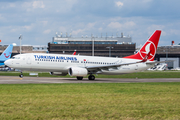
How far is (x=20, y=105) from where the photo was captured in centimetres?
1441

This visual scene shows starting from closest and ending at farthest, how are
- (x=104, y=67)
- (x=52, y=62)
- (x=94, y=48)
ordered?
(x=52, y=62) → (x=104, y=67) → (x=94, y=48)

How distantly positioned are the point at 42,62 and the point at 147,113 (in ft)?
94.8

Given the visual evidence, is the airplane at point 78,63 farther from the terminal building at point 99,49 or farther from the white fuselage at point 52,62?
the terminal building at point 99,49

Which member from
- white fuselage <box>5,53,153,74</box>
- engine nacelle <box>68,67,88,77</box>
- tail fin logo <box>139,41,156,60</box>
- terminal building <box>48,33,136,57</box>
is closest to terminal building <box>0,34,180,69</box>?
terminal building <box>48,33,136,57</box>

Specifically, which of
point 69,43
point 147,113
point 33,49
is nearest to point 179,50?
point 69,43

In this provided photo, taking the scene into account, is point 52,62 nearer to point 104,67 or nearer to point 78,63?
point 78,63

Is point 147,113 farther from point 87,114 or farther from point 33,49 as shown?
point 33,49

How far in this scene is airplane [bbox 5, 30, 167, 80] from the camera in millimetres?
39375

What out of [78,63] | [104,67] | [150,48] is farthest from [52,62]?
[150,48]

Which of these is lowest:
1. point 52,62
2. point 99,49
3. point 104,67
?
point 104,67

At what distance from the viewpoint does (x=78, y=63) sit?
42.6 meters

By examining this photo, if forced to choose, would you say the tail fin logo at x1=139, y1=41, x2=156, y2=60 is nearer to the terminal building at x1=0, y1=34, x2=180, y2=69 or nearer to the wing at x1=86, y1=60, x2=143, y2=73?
the wing at x1=86, y1=60, x2=143, y2=73

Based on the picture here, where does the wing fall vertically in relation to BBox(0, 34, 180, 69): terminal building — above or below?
below

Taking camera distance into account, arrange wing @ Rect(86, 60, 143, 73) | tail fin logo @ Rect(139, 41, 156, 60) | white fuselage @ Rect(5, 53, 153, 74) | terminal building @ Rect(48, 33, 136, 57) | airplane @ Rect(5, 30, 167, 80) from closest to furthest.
A: white fuselage @ Rect(5, 53, 153, 74), airplane @ Rect(5, 30, 167, 80), wing @ Rect(86, 60, 143, 73), tail fin logo @ Rect(139, 41, 156, 60), terminal building @ Rect(48, 33, 136, 57)
